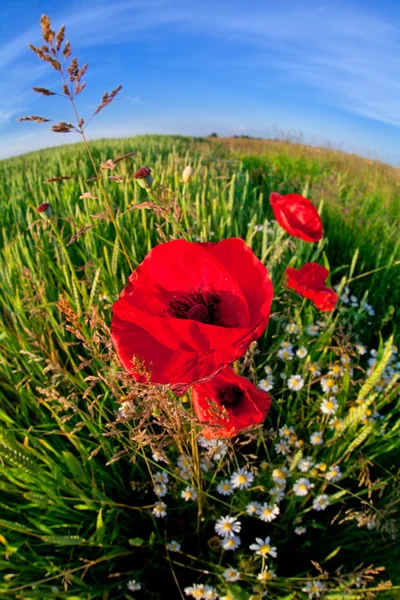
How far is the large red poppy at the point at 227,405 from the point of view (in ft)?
2.99

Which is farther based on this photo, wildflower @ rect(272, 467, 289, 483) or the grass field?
wildflower @ rect(272, 467, 289, 483)

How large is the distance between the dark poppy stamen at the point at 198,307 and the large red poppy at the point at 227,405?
0.43ft

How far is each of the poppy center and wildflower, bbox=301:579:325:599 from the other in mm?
777

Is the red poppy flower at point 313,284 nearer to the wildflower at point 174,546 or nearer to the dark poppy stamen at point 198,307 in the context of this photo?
the dark poppy stamen at point 198,307

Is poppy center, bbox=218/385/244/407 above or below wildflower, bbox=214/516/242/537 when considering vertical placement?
above

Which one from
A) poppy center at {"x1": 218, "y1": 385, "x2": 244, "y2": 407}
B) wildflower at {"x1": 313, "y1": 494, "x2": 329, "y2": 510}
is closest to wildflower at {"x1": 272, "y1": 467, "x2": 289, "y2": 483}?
wildflower at {"x1": 313, "y1": 494, "x2": 329, "y2": 510}

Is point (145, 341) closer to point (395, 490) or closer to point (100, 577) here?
point (100, 577)

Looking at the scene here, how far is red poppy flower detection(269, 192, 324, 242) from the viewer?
1.58 m

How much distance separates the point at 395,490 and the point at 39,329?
1.75m

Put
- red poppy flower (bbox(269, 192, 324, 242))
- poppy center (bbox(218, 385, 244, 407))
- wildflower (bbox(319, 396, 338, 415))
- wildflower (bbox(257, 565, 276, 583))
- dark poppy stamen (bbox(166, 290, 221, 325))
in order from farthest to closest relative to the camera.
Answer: wildflower (bbox(319, 396, 338, 415)), red poppy flower (bbox(269, 192, 324, 242)), wildflower (bbox(257, 565, 276, 583)), poppy center (bbox(218, 385, 244, 407)), dark poppy stamen (bbox(166, 290, 221, 325))

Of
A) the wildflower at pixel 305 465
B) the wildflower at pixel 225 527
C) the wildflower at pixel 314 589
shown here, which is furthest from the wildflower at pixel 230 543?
the wildflower at pixel 305 465

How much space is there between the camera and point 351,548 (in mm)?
1622

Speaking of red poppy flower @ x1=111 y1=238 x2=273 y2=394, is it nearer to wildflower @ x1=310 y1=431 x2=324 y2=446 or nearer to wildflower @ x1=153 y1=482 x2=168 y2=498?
wildflower @ x1=153 y1=482 x2=168 y2=498

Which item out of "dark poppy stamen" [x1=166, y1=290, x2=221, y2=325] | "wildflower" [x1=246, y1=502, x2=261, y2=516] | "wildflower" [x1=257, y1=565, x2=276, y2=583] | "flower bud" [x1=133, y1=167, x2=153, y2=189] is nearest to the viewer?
"dark poppy stamen" [x1=166, y1=290, x2=221, y2=325]
